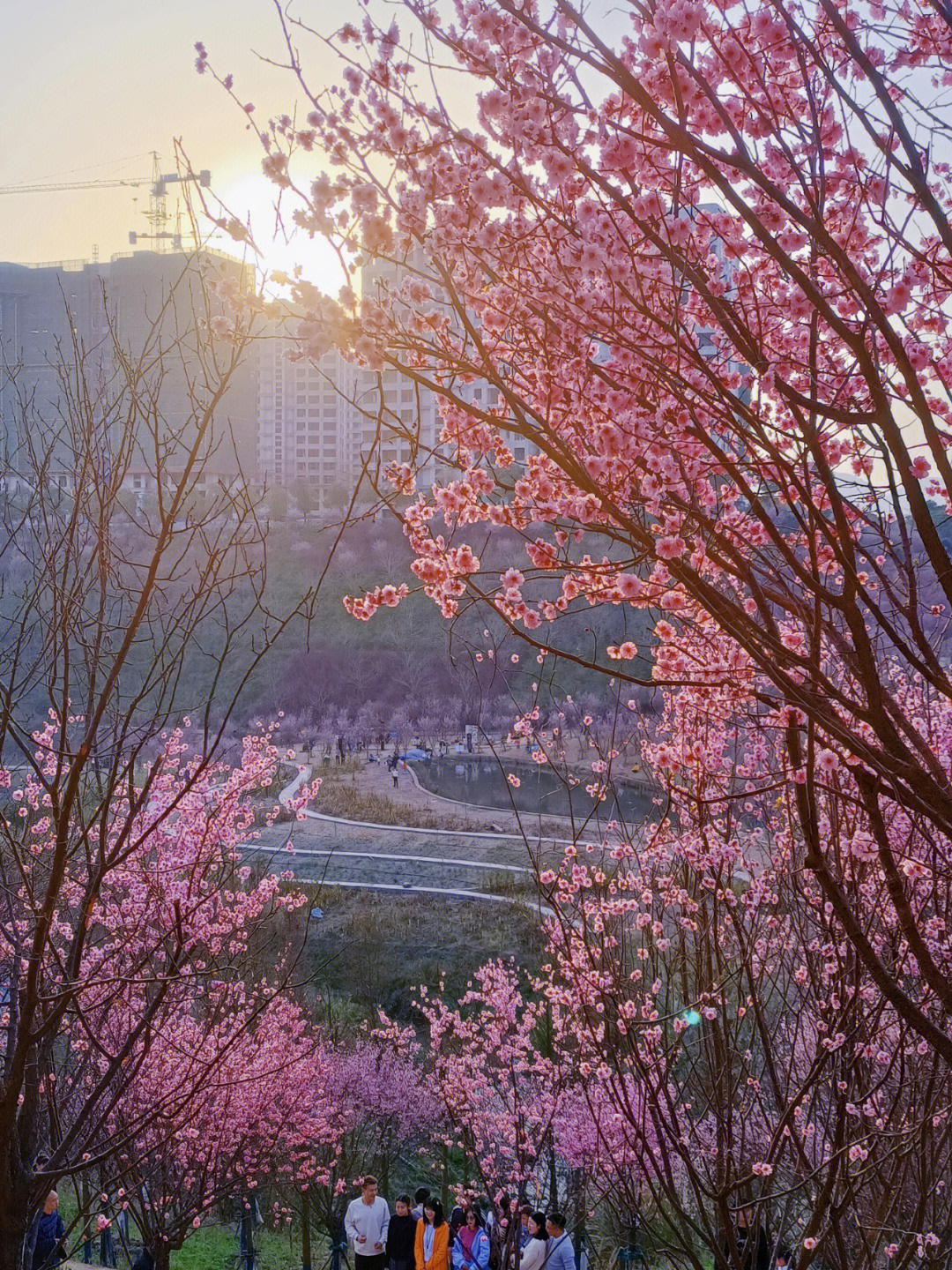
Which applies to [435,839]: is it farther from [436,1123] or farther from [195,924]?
[195,924]

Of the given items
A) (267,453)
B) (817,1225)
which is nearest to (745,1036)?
(817,1225)

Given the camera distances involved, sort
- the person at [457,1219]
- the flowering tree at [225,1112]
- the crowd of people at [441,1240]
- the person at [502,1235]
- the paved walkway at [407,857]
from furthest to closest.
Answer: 1. the paved walkway at [407,857]
2. the person at [457,1219]
3. the person at [502,1235]
4. the flowering tree at [225,1112]
5. the crowd of people at [441,1240]

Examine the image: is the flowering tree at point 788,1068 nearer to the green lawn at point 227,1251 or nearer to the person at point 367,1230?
the person at point 367,1230

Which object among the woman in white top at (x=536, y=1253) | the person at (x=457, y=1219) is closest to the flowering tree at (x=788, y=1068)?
the woman in white top at (x=536, y=1253)

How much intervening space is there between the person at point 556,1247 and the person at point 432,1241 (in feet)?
2.85

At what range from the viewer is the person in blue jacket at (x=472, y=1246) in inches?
272

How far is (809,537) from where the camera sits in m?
1.68

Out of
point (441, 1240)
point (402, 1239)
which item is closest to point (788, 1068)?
point (441, 1240)

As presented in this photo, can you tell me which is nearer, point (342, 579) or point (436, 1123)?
point (436, 1123)

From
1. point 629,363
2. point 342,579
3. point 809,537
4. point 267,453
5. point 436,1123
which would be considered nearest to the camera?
point 809,537

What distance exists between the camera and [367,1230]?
6598 millimetres

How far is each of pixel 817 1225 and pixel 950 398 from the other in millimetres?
2138

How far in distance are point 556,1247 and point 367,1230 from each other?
52.9 inches

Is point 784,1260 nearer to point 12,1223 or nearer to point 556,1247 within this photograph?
point 556,1247
